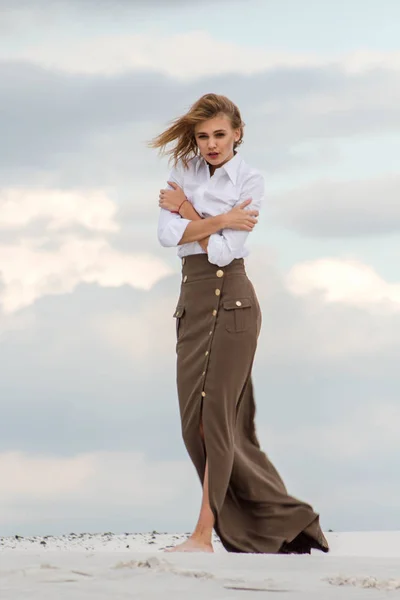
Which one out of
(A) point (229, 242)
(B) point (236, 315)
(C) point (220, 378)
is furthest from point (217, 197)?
(C) point (220, 378)

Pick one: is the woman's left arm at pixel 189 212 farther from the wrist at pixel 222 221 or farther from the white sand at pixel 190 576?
the white sand at pixel 190 576

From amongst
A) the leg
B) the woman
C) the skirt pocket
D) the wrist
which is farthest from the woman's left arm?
the leg

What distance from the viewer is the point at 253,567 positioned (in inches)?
151

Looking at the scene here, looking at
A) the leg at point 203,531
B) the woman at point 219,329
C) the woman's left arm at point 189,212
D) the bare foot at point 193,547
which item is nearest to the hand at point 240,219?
the woman at point 219,329

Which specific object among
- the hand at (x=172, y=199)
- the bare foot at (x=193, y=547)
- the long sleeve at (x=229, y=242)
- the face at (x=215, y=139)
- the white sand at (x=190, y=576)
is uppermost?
the face at (x=215, y=139)

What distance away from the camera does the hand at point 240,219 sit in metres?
4.80

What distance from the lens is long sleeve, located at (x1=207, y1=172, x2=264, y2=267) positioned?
4758 mm

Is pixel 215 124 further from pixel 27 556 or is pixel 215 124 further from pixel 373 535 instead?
pixel 373 535

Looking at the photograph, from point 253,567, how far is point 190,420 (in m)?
1.18

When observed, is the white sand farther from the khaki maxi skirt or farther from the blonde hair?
the blonde hair

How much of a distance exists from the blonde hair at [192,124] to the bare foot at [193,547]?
1.88m

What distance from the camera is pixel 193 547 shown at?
4723 millimetres

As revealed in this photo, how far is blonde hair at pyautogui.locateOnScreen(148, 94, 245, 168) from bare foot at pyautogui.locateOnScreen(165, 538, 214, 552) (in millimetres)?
1876

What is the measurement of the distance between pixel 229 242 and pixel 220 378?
2.16 ft
